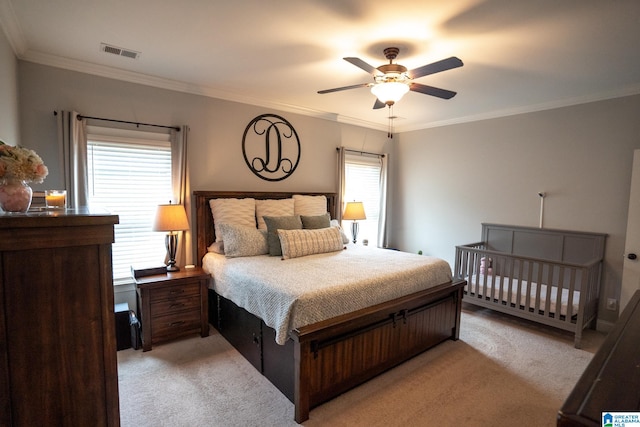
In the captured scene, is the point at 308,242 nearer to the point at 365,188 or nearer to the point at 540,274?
the point at 365,188

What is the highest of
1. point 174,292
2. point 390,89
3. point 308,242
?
point 390,89

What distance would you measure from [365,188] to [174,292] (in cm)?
340

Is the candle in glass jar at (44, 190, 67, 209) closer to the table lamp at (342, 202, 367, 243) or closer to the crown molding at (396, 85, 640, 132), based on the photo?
the table lamp at (342, 202, 367, 243)

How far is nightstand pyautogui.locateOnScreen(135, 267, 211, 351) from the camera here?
293 cm

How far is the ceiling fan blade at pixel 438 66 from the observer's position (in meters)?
2.03

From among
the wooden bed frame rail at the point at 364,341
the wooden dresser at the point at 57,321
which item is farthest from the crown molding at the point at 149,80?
the wooden bed frame rail at the point at 364,341

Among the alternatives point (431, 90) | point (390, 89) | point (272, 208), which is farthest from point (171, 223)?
point (431, 90)

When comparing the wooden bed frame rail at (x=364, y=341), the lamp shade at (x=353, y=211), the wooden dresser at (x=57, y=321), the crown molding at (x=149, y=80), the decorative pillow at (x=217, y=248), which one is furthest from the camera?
the lamp shade at (x=353, y=211)

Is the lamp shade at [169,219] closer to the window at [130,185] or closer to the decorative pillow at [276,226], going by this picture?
the window at [130,185]

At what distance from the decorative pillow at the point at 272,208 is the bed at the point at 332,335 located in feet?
2.52

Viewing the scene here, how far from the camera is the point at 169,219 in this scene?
10.3ft

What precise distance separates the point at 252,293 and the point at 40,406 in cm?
147

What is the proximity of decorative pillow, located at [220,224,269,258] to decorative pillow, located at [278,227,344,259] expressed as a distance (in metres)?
0.25

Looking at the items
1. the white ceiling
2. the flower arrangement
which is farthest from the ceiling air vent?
the flower arrangement
